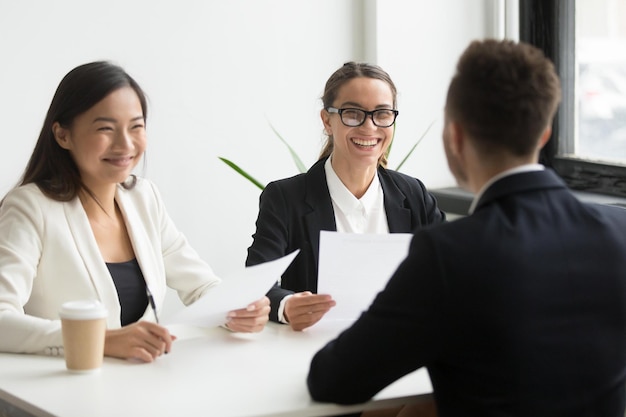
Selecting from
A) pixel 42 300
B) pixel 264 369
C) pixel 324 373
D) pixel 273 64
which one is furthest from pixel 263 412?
pixel 273 64

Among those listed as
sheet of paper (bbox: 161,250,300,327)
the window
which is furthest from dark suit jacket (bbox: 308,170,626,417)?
the window

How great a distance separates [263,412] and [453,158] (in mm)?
553

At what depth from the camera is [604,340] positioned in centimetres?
171

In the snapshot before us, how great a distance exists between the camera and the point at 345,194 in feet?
9.10

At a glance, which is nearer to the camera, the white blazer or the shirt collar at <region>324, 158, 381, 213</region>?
the white blazer

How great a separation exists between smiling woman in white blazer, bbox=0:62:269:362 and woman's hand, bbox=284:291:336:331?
0.22 ft

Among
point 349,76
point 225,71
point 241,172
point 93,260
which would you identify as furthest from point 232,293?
point 225,71

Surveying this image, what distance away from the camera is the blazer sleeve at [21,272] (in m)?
2.15

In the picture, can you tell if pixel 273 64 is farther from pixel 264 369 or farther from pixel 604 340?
pixel 604 340

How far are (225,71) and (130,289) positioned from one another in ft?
5.08

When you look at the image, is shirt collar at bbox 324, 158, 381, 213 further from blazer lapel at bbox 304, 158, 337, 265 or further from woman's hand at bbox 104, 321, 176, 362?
woman's hand at bbox 104, 321, 176, 362

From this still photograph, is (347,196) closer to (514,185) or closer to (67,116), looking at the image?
(67,116)

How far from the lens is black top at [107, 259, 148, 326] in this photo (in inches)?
98.3

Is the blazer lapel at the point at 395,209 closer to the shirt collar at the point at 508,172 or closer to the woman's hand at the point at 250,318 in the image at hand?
the woman's hand at the point at 250,318
